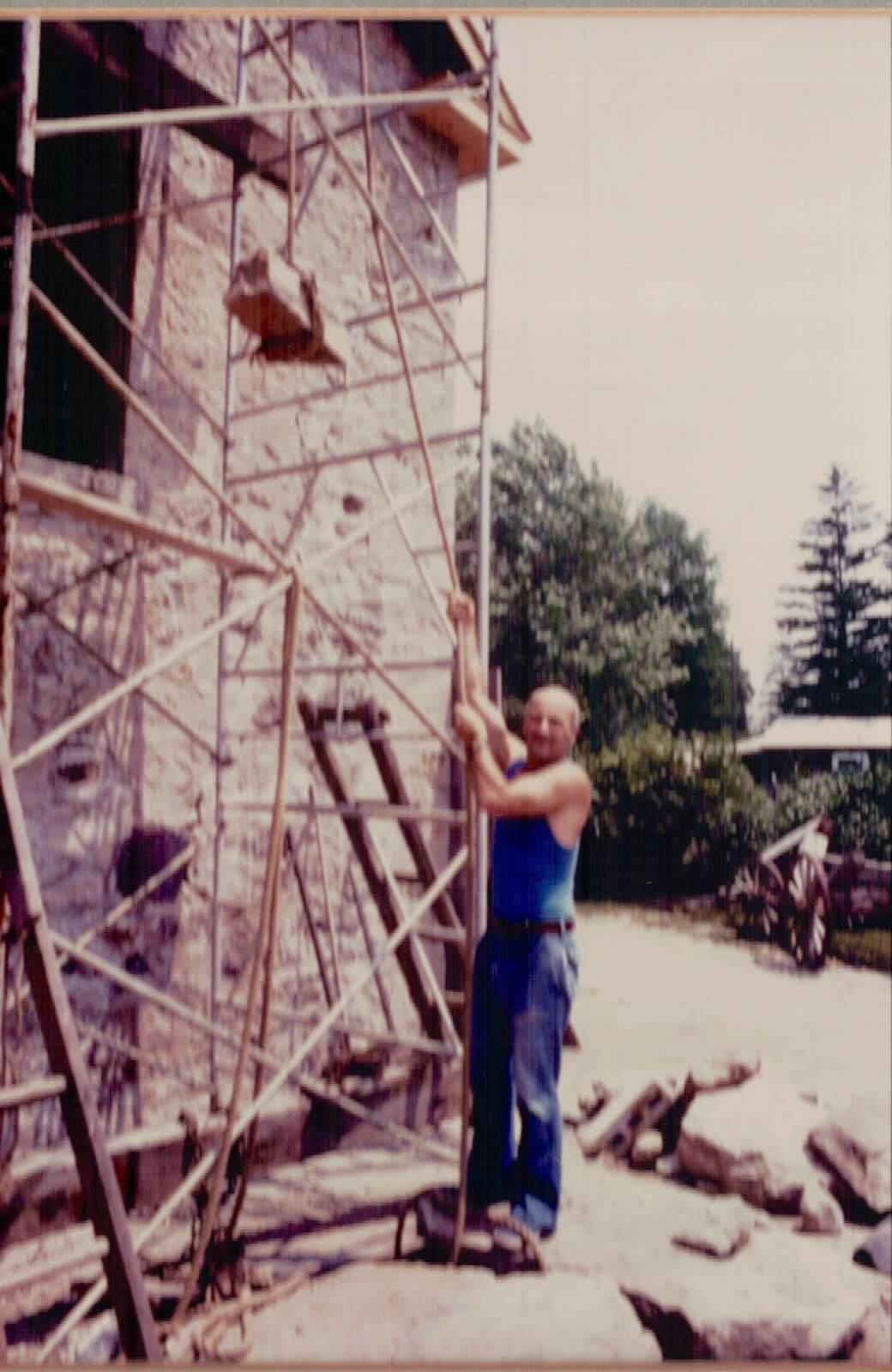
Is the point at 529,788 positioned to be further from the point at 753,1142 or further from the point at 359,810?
A: the point at 753,1142

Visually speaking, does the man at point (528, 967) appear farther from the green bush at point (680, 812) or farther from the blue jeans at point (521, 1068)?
the green bush at point (680, 812)

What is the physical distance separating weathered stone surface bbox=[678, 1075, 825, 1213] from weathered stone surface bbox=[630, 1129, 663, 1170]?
0.68 ft

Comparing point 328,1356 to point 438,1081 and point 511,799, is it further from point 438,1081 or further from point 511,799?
point 438,1081

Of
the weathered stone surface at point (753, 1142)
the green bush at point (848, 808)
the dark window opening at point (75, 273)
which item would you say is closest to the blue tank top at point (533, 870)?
the weathered stone surface at point (753, 1142)

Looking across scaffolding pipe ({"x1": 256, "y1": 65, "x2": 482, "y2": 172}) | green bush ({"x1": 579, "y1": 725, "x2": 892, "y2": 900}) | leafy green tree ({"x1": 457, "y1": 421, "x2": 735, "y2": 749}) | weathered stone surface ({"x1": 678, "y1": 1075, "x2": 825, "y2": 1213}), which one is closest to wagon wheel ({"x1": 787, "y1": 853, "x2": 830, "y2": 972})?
green bush ({"x1": 579, "y1": 725, "x2": 892, "y2": 900})

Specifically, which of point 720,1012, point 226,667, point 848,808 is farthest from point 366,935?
point 848,808

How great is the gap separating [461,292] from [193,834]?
Result: 10.8 feet

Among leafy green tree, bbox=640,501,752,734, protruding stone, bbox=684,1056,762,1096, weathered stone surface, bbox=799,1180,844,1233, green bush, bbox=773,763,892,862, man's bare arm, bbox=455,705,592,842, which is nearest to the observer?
man's bare arm, bbox=455,705,592,842

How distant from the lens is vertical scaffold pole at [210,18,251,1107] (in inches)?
187

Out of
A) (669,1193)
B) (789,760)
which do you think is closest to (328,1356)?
(669,1193)

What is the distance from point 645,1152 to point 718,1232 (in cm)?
99

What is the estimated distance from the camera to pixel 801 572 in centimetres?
1051

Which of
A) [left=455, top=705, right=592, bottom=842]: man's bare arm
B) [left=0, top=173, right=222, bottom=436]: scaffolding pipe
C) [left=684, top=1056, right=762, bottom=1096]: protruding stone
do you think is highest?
[left=0, top=173, right=222, bottom=436]: scaffolding pipe

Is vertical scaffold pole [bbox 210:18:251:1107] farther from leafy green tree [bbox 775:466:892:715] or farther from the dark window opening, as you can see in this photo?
leafy green tree [bbox 775:466:892:715]
